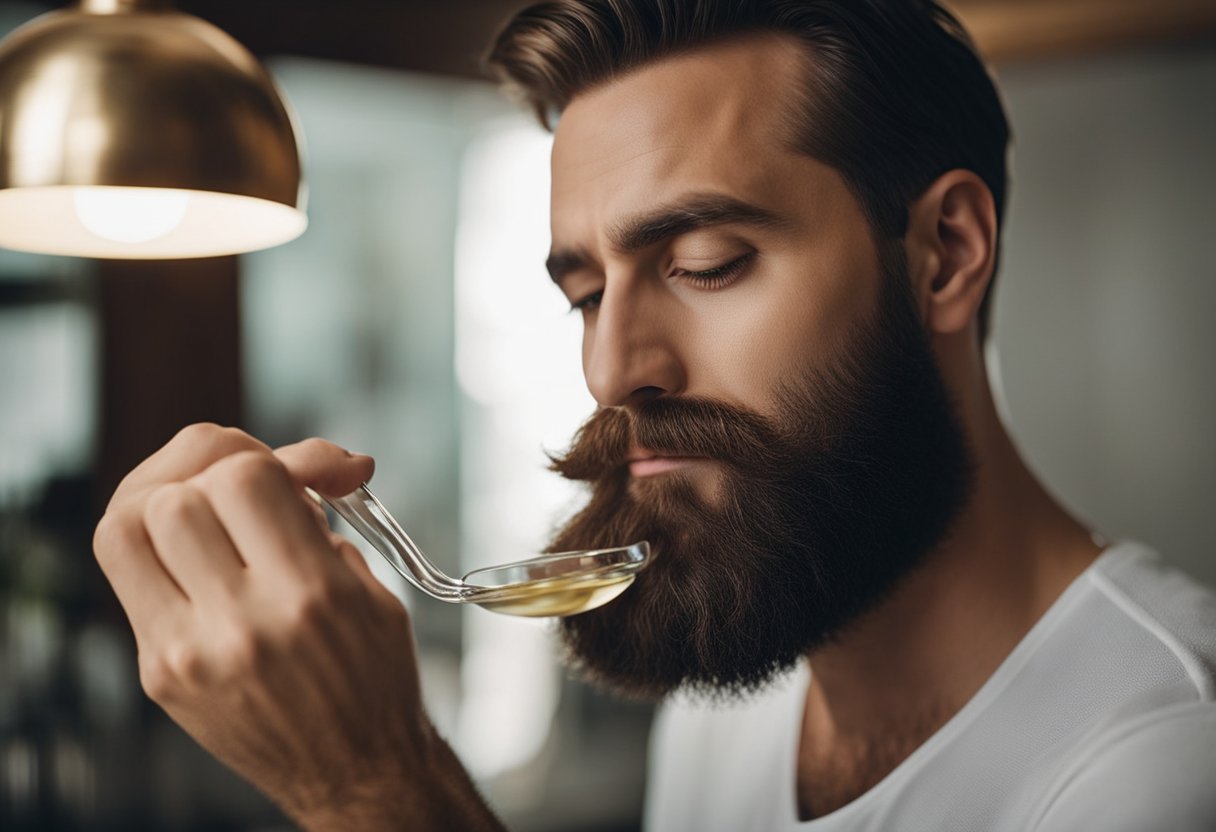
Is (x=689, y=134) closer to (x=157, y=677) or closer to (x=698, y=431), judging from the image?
(x=698, y=431)

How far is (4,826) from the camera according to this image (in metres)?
2.54

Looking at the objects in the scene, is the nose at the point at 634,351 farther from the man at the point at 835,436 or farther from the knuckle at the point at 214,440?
the knuckle at the point at 214,440

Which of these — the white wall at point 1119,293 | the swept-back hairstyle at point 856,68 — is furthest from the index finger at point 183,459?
the white wall at point 1119,293

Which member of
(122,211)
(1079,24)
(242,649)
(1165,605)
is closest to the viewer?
(242,649)

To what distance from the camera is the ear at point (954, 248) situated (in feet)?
4.35

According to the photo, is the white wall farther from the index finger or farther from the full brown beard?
the index finger

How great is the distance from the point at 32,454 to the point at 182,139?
206 cm

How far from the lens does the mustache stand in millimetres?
1192

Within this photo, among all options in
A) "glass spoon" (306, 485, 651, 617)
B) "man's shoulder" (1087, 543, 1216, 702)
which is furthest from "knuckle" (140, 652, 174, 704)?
"man's shoulder" (1087, 543, 1216, 702)

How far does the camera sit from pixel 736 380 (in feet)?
3.99

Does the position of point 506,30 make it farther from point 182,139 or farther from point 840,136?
point 182,139

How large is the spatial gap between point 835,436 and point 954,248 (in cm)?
30

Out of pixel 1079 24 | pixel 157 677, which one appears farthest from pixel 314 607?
pixel 1079 24

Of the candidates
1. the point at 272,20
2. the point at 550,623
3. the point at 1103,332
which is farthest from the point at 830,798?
the point at 1103,332
